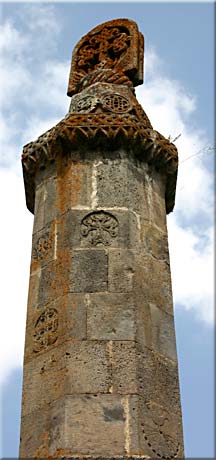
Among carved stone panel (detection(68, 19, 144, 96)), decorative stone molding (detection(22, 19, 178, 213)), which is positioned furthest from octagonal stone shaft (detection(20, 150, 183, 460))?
carved stone panel (detection(68, 19, 144, 96))

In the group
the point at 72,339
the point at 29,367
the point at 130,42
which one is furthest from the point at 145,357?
the point at 130,42

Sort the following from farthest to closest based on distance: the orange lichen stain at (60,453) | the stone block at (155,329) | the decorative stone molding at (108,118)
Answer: the decorative stone molding at (108,118) → the stone block at (155,329) → the orange lichen stain at (60,453)

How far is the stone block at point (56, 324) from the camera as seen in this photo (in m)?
4.68

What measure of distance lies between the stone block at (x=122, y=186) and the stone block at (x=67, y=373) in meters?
1.32

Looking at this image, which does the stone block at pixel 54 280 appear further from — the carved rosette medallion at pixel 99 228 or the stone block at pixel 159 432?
the stone block at pixel 159 432

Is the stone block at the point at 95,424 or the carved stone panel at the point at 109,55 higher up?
the carved stone panel at the point at 109,55

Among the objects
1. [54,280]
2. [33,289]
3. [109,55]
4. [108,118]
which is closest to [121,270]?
[54,280]

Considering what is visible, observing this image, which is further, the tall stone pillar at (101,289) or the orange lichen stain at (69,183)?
the orange lichen stain at (69,183)

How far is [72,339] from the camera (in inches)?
182

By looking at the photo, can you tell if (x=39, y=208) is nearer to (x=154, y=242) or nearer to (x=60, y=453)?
(x=154, y=242)

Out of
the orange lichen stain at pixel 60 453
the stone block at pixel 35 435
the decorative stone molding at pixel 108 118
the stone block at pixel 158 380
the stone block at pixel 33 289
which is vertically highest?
the decorative stone molding at pixel 108 118

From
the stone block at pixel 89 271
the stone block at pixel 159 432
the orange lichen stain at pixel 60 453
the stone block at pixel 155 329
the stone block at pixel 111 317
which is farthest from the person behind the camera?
the stone block at pixel 89 271

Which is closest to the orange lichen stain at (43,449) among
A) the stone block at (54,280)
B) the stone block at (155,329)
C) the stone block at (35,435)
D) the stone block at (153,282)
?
the stone block at (35,435)

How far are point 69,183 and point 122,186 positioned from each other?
17.5 inches
